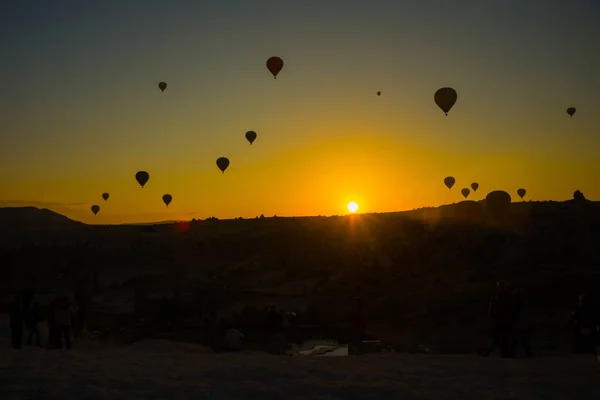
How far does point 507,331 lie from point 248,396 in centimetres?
745

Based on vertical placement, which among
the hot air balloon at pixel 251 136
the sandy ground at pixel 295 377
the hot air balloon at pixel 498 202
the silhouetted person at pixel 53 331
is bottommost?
the sandy ground at pixel 295 377

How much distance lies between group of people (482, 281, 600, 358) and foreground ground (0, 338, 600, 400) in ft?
3.75

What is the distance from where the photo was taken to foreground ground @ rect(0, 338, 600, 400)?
464 inches

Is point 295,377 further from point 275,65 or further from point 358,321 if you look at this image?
point 275,65

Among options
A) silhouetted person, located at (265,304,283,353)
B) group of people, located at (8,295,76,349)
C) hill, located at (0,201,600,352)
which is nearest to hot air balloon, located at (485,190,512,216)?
hill, located at (0,201,600,352)

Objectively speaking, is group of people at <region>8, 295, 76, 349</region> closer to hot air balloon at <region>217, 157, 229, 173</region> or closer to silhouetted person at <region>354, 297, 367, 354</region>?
silhouetted person at <region>354, 297, 367, 354</region>

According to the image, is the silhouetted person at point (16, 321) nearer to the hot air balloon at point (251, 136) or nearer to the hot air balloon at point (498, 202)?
the hot air balloon at point (251, 136)

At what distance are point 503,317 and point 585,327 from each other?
6.93 feet

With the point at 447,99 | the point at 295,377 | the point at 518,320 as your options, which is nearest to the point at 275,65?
the point at 447,99

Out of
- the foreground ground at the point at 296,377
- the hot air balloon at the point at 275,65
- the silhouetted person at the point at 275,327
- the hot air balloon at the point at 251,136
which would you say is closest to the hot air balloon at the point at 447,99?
the hot air balloon at the point at 275,65

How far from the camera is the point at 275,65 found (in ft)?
142

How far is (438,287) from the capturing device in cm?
4084

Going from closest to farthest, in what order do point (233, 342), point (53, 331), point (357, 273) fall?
point (53, 331)
point (233, 342)
point (357, 273)

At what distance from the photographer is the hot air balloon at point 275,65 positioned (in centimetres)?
4306
